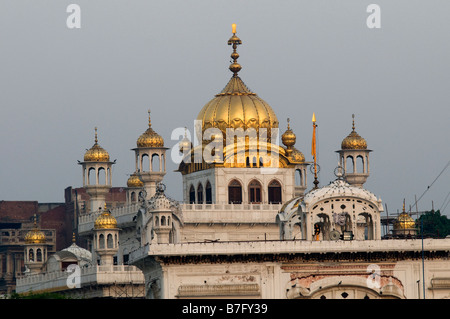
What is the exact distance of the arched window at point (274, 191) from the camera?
407 ft

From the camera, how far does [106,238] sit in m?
121

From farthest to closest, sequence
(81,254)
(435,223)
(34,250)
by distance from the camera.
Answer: (435,223) < (34,250) < (81,254)

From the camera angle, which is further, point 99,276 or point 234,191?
point 234,191

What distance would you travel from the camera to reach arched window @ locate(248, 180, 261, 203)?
124 meters

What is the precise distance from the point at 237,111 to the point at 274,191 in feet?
16.6

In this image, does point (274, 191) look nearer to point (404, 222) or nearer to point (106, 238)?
point (404, 222)

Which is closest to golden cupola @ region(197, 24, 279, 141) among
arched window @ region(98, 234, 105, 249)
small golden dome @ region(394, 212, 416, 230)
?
arched window @ region(98, 234, 105, 249)

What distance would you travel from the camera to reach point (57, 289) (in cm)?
12450

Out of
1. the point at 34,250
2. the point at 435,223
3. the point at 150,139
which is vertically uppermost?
the point at 150,139

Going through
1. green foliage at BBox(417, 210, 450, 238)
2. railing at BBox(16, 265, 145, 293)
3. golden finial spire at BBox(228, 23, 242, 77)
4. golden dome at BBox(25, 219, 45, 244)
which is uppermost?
golden finial spire at BBox(228, 23, 242, 77)

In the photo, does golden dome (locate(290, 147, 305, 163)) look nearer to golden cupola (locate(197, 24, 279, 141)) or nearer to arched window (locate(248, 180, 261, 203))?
golden cupola (locate(197, 24, 279, 141))

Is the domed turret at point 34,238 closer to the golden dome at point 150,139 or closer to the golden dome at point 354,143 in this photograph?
the golden dome at point 150,139

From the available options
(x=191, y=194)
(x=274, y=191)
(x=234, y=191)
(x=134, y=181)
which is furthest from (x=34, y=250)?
(x=274, y=191)

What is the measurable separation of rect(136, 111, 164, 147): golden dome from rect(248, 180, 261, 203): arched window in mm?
6773
